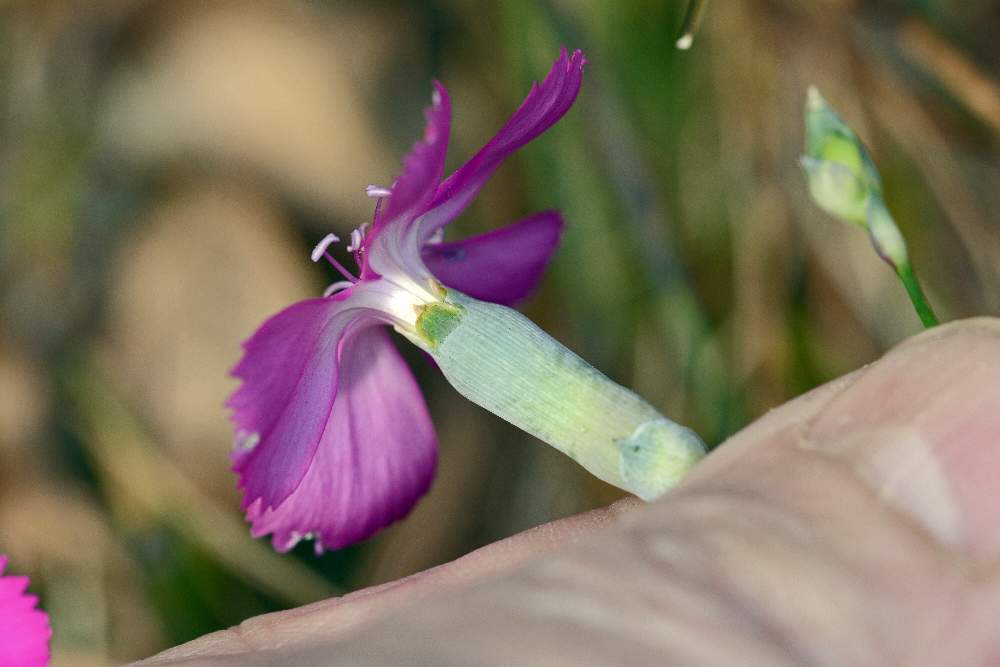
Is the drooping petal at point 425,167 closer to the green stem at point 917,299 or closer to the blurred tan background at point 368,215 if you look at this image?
the green stem at point 917,299

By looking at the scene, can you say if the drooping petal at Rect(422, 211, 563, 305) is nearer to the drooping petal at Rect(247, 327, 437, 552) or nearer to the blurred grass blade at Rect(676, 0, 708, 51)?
the drooping petal at Rect(247, 327, 437, 552)

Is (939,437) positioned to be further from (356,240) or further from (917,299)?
(356,240)

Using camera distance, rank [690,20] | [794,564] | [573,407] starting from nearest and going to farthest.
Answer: [794,564], [573,407], [690,20]

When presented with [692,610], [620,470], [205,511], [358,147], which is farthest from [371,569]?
[692,610]

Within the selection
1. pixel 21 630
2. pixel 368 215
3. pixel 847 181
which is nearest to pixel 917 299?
pixel 847 181

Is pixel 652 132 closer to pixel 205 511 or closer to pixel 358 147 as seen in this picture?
pixel 358 147

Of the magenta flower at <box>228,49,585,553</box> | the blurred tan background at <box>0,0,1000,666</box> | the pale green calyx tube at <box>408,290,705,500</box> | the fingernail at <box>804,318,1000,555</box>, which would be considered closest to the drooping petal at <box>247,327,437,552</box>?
the magenta flower at <box>228,49,585,553</box>
